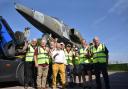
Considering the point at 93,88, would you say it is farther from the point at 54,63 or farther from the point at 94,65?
the point at 54,63

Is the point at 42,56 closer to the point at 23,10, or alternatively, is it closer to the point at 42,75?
the point at 42,75

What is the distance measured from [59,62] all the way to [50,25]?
27.7ft

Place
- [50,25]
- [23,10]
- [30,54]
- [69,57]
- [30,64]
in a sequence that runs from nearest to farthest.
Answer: [30,54] < [30,64] < [69,57] < [23,10] < [50,25]

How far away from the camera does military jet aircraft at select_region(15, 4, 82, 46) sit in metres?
19.1

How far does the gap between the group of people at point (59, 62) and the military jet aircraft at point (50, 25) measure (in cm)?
558

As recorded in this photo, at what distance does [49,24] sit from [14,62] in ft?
24.5

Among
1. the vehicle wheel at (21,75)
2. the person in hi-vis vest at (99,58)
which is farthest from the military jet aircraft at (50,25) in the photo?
the person in hi-vis vest at (99,58)

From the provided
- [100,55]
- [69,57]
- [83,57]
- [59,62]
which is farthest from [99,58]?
[69,57]

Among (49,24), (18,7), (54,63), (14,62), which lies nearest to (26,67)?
(14,62)

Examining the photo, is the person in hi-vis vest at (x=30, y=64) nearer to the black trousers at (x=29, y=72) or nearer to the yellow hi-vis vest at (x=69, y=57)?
the black trousers at (x=29, y=72)

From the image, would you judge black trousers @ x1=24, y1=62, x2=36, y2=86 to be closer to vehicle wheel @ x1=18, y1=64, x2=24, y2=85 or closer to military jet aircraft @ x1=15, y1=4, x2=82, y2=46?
vehicle wheel @ x1=18, y1=64, x2=24, y2=85

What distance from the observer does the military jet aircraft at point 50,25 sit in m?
19.1

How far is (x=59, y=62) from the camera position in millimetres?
12242

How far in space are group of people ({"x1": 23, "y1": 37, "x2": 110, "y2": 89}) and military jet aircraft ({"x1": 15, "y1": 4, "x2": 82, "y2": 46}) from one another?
558 cm
